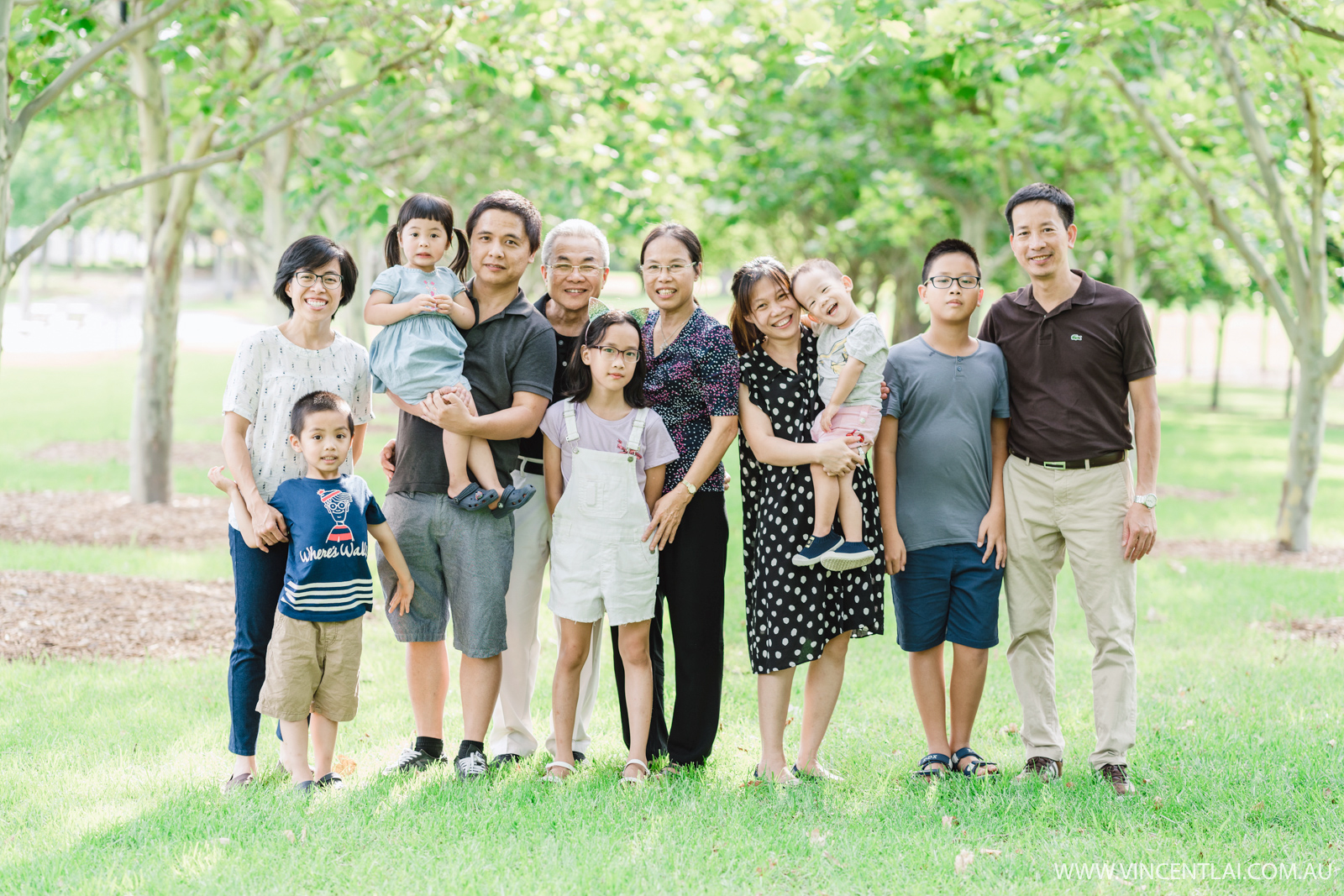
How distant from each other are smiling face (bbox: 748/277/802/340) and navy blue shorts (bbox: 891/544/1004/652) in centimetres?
104

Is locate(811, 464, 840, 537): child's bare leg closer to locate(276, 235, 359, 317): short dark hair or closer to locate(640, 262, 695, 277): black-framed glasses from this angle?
locate(640, 262, 695, 277): black-framed glasses

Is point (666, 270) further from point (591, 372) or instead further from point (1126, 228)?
point (1126, 228)

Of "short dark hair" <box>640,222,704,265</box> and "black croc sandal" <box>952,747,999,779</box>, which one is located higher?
"short dark hair" <box>640,222,704,265</box>

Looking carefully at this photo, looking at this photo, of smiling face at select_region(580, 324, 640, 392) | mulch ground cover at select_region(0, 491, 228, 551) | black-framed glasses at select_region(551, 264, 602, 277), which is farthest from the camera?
mulch ground cover at select_region(0, 491, 228, 551)

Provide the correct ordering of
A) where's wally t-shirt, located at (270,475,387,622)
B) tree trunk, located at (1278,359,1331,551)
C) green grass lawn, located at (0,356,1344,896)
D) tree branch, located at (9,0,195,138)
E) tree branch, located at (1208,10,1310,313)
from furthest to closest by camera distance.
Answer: tree trunk, located at (1278,359,1331,551)
tree branch, located at (1208,10,1310,313)
tree branch, located at (9,0,195,138)
where's wally t-shirt, located at (270,475,387,622)
green grass lawn, located at (0,356,1344,896)

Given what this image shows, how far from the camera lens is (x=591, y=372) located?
437 cm

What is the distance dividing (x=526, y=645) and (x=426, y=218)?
1798mm

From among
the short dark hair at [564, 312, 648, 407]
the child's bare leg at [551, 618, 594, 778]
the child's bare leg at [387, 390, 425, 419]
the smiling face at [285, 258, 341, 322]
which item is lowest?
the child's bare leg at [551, 618, 594, 778]

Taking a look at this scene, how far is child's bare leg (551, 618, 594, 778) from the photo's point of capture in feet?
14.5

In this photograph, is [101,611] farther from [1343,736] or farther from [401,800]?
[1343,736]

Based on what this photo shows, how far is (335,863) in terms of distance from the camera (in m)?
3.57

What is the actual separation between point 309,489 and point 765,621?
1.81 m

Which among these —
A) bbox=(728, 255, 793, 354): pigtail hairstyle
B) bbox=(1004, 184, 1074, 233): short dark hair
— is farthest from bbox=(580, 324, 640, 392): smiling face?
bbox=(1004, 184, 1074, 233): short dark hair

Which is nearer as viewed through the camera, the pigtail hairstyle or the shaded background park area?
the shaded background park area
